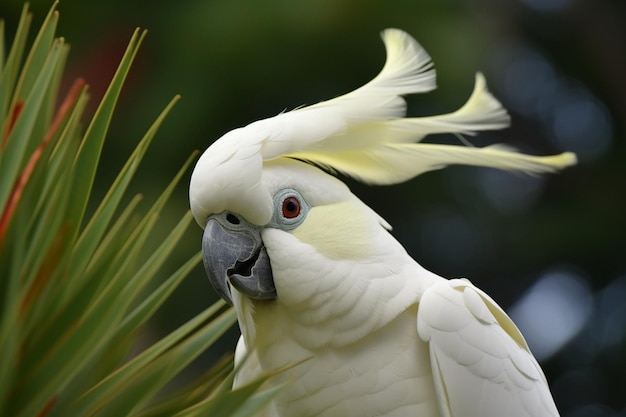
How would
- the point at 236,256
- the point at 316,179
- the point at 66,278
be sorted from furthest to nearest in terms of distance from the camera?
1. the point at 316,179
2. the point at 236,256
3. the point at 66,278

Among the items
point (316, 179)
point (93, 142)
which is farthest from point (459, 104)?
point (93, 142)

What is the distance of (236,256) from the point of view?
→ 221 centimetres

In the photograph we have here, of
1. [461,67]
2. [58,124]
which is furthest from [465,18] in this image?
[58,124]

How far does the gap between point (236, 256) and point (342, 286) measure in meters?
0.24

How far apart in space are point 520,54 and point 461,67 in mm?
1386

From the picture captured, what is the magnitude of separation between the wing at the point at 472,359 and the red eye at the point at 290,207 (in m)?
0.35

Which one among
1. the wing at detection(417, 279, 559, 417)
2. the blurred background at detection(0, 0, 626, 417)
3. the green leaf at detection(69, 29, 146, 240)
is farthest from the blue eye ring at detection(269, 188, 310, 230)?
the blurred background at detection(0, 0, 626, 417)

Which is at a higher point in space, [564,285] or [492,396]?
[492,396]

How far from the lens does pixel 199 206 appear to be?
2221 millimetres

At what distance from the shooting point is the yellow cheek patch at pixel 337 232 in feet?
7.38

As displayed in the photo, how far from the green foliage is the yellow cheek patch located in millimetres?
462

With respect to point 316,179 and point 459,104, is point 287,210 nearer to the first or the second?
point 316,179

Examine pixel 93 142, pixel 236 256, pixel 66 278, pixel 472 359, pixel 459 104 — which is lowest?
pixel 459 104

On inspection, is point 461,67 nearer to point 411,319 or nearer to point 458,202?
point 458,202
